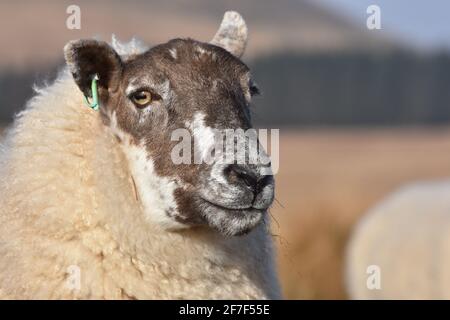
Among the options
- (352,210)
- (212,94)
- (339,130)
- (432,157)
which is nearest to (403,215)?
(352,210)

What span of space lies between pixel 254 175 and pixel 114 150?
94 cm

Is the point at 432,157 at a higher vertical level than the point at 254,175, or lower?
lower

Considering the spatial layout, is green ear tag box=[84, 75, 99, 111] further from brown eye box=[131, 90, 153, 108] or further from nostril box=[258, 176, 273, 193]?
nostril box=[258, 176, 273, 193]

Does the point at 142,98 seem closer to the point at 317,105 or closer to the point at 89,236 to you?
the point at 89,236

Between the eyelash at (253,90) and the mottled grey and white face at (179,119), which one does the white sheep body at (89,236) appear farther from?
the eyelash at (253,90)

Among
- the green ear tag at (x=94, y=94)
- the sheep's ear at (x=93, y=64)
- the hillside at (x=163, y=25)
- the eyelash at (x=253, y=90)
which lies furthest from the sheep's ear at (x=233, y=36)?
the hillside at (x=163, y=25)

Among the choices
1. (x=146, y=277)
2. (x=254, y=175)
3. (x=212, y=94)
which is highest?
(x=212, y=94)

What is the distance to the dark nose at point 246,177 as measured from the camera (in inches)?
189

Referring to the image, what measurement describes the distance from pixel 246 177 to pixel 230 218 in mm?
248

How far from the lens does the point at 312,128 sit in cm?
6750

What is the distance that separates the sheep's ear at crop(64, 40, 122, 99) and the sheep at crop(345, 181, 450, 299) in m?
5.07

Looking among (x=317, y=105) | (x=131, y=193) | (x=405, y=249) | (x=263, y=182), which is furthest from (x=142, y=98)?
(x=317, y=105)

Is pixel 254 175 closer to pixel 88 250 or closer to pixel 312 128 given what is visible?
pixel 88 250

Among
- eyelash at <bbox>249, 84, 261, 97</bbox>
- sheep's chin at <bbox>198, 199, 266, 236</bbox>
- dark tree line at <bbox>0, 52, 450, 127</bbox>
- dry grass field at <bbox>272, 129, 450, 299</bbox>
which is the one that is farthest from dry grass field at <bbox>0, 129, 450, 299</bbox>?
dark tree line at <bbox>0, 52, 450, 127</bbox>
